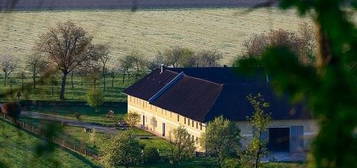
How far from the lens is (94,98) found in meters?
32.0

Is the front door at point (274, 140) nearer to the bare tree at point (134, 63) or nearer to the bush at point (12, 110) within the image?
the bare tree at point (134, 63)

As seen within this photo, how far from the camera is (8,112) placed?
523 centimetres

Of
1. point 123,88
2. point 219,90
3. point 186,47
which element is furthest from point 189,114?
point 186,47

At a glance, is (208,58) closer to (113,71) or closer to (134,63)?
(134,63)

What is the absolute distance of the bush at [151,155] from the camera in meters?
25.0

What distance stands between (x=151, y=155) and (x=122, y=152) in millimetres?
1023

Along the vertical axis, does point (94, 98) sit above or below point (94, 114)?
above

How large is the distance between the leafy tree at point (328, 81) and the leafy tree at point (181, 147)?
2166cm

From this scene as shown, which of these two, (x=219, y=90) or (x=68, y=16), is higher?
(x=68, y=16)

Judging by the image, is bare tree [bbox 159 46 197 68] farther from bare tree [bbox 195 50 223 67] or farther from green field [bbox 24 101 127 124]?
green field [bbox 24 101 127 124]

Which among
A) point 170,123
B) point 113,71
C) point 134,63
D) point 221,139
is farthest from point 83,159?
point 134,63

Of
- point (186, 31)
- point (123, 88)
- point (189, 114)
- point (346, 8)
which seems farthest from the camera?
point (186, 31)

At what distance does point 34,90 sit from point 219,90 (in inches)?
1033

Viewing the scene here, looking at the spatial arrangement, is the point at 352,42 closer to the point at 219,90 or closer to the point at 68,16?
the point at 219,90
